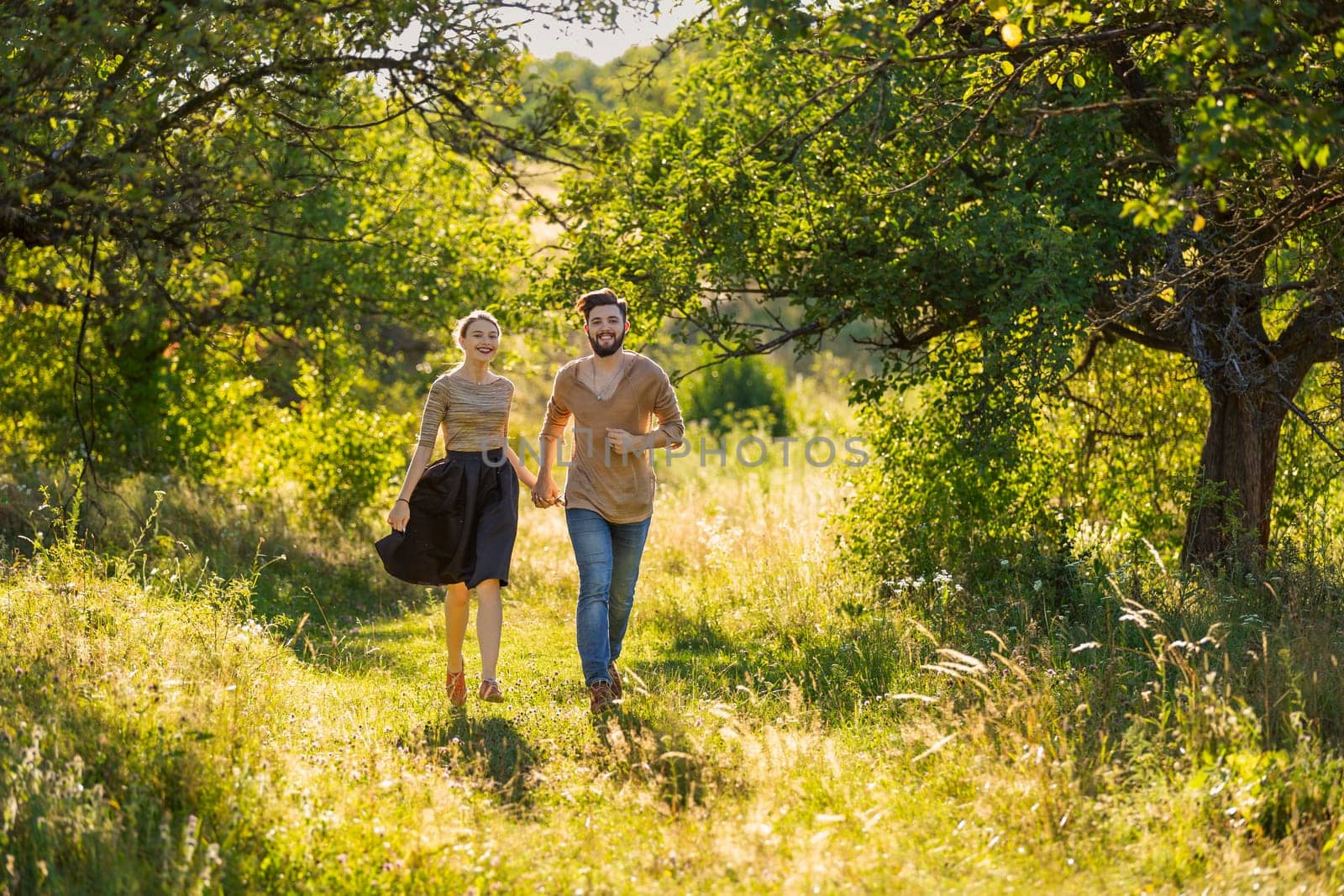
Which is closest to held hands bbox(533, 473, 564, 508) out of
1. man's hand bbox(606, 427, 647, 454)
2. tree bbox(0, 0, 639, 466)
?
man's hand bbox(606, 427, 647, 454)

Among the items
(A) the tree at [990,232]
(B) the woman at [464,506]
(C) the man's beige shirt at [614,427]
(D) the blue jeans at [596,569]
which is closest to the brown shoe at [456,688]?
(B) the woman at [464,506]

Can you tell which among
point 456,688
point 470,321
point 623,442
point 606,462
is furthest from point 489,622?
point 470,321

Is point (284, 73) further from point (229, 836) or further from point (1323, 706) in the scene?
point (1323, 706)

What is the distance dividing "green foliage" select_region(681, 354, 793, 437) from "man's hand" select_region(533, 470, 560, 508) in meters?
20.4

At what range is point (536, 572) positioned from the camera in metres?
11.0

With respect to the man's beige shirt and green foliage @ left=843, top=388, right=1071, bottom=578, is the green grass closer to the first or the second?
the man's beige shirt

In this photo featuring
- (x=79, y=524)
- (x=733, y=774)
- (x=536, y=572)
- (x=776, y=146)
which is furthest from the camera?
(x=536, y=572)

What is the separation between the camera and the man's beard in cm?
645

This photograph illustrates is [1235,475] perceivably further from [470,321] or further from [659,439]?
[470,321]

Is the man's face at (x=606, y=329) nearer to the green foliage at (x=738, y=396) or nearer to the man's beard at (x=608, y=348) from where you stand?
the man's beard at (x=608, y=348)

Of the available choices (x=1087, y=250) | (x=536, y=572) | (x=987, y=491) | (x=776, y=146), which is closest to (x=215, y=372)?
(x=536, y=572)

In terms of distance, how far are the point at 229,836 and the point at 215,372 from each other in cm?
1091

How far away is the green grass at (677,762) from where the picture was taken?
4184 mm

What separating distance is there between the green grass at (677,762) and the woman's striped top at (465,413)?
1.37 meters
